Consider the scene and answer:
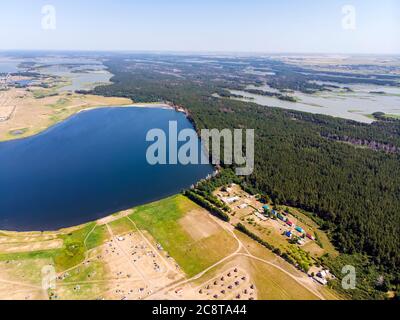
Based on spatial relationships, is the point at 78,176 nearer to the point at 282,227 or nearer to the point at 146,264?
the point at 146,264

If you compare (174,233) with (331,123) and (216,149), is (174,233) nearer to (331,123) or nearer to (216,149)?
(216,149)

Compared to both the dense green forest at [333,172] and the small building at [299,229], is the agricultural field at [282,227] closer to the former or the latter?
the small building at [299,229]

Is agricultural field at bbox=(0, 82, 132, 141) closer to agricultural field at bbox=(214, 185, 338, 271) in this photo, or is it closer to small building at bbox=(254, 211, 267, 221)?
agricultural field at bbox=(214, 185, 338, 271)

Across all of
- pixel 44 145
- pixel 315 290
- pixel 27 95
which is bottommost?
pixel 315 290
